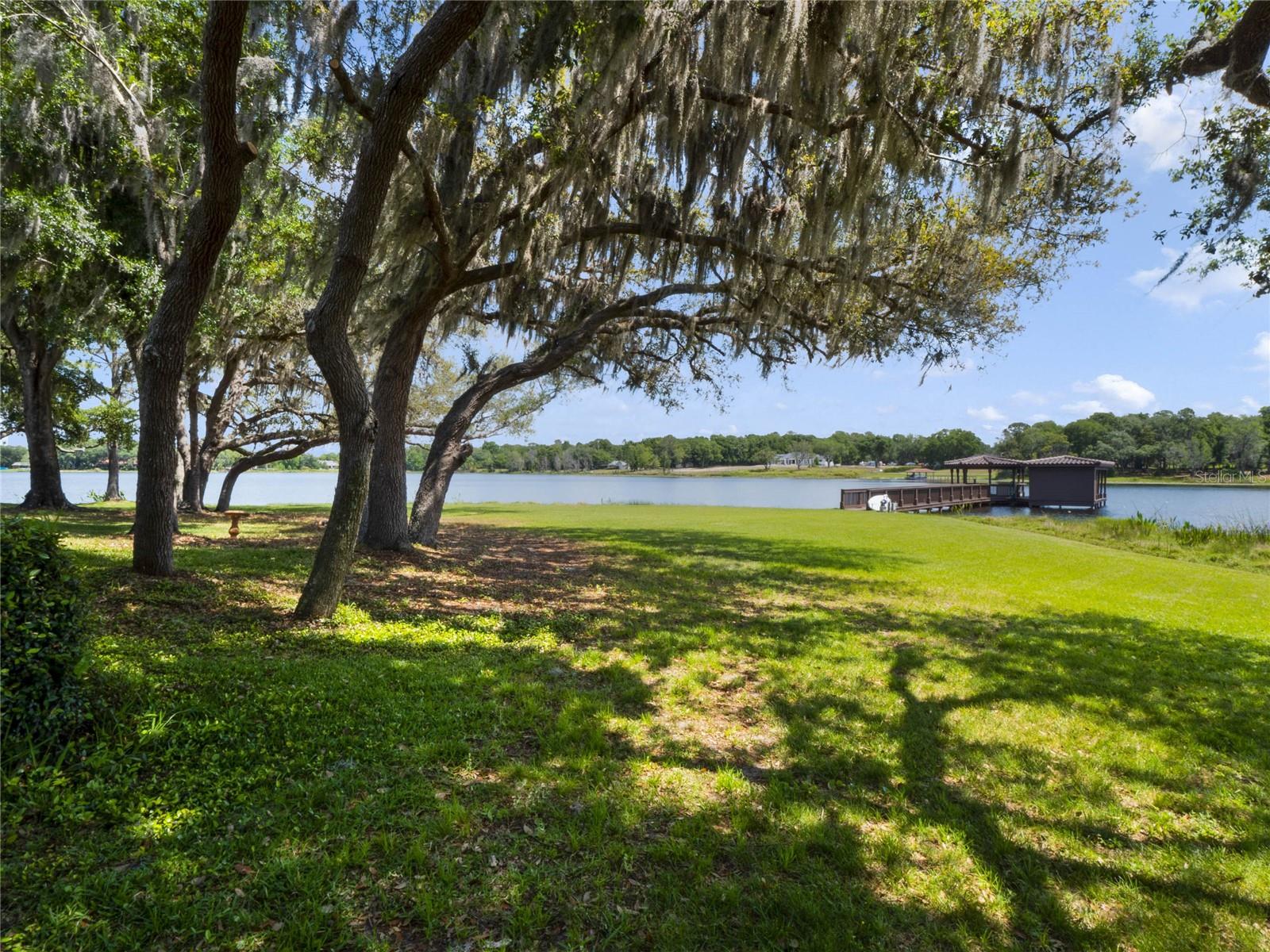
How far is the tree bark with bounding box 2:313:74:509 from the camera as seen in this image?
1441cm

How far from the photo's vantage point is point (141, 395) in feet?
19.7

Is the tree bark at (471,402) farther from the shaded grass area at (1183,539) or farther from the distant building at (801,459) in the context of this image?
the distant building at (801,459)

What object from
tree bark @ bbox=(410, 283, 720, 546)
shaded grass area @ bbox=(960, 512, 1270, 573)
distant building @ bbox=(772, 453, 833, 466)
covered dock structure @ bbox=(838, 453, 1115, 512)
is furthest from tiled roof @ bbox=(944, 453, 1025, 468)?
distant building @ bbox=(772, 453, 833, 466)

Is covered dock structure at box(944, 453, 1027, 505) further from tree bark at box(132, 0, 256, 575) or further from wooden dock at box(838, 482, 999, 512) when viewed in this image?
tree bark at box(132, 0, 256, 575)

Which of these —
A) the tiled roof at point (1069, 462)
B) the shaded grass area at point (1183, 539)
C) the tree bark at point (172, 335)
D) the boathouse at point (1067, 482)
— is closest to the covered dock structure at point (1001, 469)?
the tiled roof at point (1069, 462)

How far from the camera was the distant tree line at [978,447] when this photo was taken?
2847 inches

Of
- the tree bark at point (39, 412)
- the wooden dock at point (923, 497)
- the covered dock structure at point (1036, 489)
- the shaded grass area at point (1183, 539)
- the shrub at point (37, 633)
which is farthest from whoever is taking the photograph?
the covered dock structure at point (1036, 489)

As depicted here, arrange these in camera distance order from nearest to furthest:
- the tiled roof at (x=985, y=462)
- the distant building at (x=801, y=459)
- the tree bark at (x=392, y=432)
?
the tree bark at (x=392, y=432) → the tiled roof at (x=985, y=462) → the distant building at (x=801, y=459)

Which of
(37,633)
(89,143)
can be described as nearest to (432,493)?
(89,143)

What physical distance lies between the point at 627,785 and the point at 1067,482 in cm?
4567

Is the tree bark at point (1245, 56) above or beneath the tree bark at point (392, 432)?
above

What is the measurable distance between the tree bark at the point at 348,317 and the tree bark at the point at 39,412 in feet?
44.8

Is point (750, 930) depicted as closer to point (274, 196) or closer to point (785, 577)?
point (785, 577)

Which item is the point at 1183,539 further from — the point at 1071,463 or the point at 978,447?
the point at 978,447
